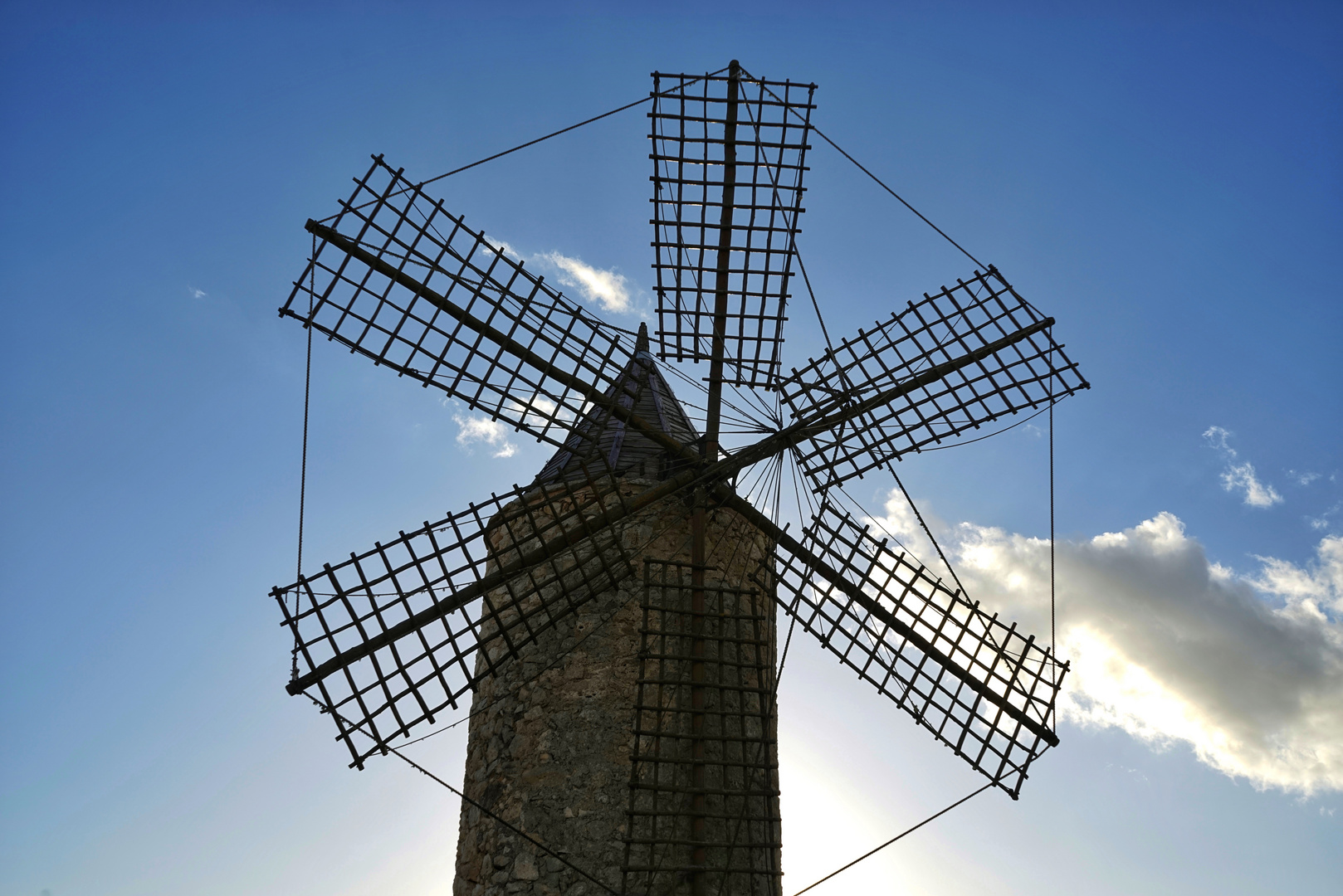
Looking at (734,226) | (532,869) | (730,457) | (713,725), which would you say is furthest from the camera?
(734,226)

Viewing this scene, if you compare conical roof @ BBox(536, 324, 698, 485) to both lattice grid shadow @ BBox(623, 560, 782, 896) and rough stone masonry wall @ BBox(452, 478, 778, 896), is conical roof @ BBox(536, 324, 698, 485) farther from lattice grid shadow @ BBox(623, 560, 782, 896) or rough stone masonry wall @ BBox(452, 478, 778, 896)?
lattice grid shadow @ BBox(623, 560, 782, 896)

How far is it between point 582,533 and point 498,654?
0.86 meters

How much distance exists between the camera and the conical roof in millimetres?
5703

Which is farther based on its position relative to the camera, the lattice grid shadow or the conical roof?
the conical roof

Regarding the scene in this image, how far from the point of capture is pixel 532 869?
16.2 feet

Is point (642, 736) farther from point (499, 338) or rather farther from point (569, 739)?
point (499, 338)

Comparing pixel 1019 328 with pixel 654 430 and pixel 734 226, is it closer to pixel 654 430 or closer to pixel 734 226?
pixel 734 226

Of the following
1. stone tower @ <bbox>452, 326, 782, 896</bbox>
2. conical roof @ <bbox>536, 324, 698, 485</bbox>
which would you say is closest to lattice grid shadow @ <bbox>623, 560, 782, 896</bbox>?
stone tower @ <bbox>452, 326, 782, 896</bbox>

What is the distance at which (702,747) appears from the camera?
5.20 m

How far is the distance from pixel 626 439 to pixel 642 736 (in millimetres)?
1781

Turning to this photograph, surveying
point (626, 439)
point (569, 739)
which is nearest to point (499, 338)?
point (626, 439)

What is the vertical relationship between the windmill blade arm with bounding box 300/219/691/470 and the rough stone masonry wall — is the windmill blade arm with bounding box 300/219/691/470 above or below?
above

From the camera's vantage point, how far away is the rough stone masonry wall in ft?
16.4

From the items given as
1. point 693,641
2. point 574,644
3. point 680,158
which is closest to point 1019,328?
point 680,158
